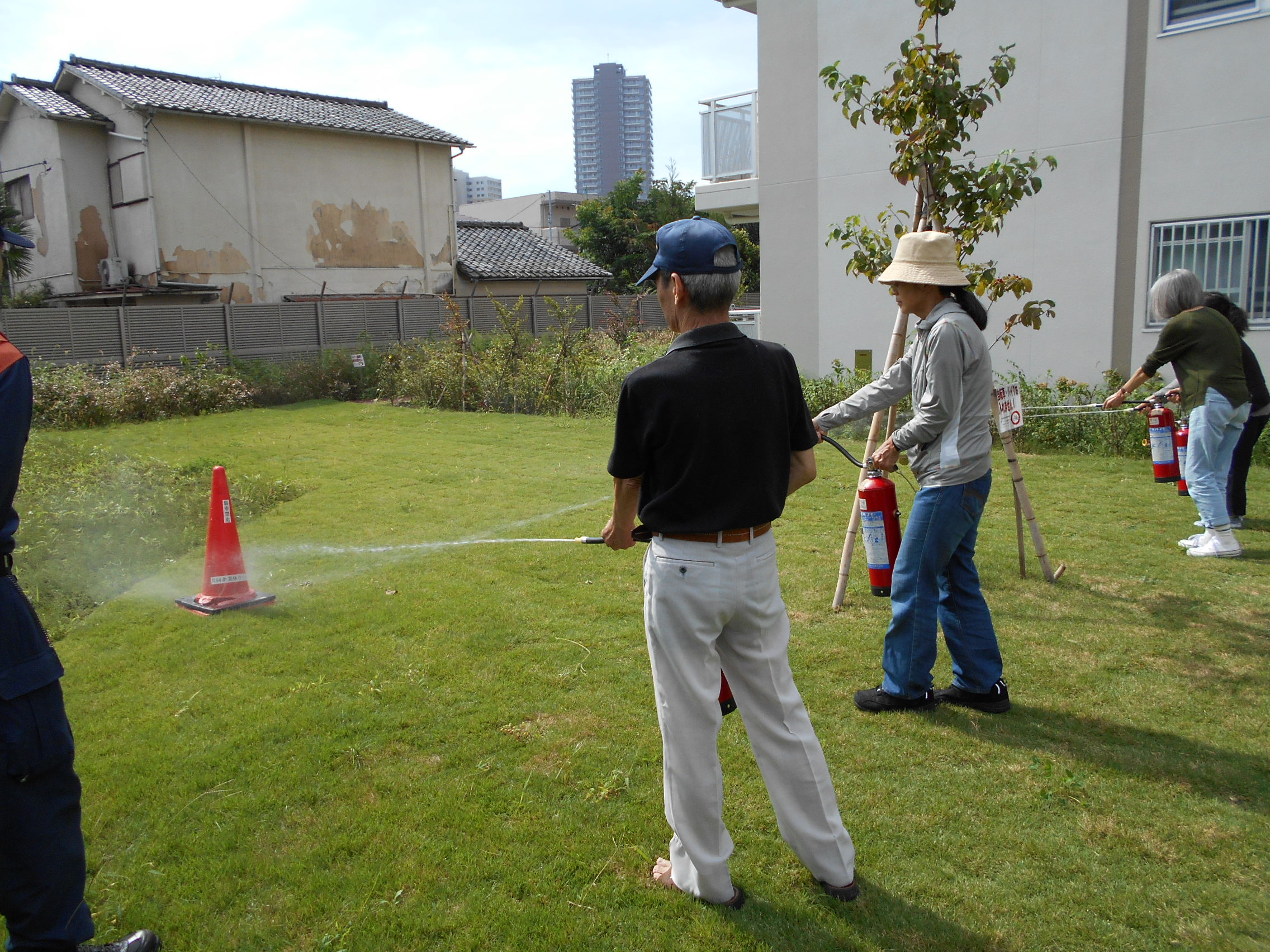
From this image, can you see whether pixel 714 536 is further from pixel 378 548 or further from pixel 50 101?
pixel 50 101

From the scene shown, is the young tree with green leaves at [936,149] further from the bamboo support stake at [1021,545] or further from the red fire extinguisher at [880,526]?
the red fire extinguisher at [880,526]

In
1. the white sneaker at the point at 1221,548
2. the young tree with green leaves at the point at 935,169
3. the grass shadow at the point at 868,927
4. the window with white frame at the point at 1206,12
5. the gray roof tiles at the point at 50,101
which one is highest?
the gray roof tiles at the point at 50,101

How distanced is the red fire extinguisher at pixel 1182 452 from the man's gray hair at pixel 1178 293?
41.8 inches

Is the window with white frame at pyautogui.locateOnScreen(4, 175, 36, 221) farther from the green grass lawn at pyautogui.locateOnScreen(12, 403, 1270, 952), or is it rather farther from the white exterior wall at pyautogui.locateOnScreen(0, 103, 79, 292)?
the green grass lawn at pyautogui.locateOnScreen(12, 403, 1270, 952)

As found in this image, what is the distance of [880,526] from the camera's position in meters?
4.65

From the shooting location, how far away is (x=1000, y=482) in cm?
968

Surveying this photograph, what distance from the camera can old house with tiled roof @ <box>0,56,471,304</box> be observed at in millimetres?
25125

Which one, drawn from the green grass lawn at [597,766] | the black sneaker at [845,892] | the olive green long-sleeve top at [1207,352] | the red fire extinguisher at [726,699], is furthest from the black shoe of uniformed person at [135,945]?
A: the olive green long-sleeve top at [1207,352]

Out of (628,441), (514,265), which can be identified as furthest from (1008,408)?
(514,265)

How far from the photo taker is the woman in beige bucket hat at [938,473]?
13.5 feet

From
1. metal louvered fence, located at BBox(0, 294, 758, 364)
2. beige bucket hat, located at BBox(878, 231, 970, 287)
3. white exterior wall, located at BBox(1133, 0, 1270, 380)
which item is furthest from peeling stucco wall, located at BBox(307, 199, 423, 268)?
beige bucket hat, located at BBox(878, 231, 970, 287)

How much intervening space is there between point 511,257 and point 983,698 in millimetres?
32730

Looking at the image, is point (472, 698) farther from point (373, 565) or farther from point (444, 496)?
point (444, 496)

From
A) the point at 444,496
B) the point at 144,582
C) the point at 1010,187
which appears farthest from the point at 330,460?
the point at 1010,187
